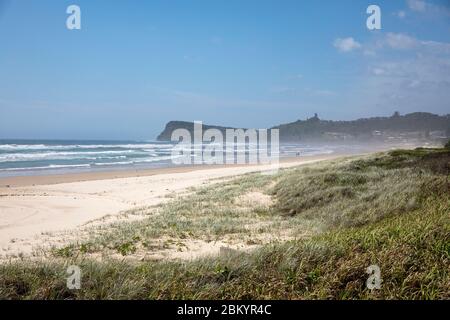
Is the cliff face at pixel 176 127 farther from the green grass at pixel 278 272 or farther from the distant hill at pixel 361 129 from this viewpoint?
the green grass at pixel 278 272

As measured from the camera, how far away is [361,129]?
120 meters


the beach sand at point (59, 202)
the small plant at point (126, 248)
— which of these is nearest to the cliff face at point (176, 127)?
the beach sand at point (59, 202)

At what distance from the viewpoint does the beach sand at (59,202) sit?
11.0 metres

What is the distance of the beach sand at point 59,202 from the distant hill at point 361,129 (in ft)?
244

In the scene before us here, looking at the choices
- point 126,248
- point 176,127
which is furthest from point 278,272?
A: point 176,127

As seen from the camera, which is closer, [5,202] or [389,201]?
[389,201]

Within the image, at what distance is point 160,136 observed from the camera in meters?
135

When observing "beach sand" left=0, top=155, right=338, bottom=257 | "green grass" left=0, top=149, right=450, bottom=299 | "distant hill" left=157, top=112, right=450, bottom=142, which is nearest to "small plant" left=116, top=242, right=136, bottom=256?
"green grass" left=0, top=149, right=450, bottom=299

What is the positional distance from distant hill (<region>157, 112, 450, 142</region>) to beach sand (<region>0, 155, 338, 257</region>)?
74.4 m

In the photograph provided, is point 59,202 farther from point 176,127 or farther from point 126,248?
point 176,127

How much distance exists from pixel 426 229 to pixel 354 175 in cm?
919
